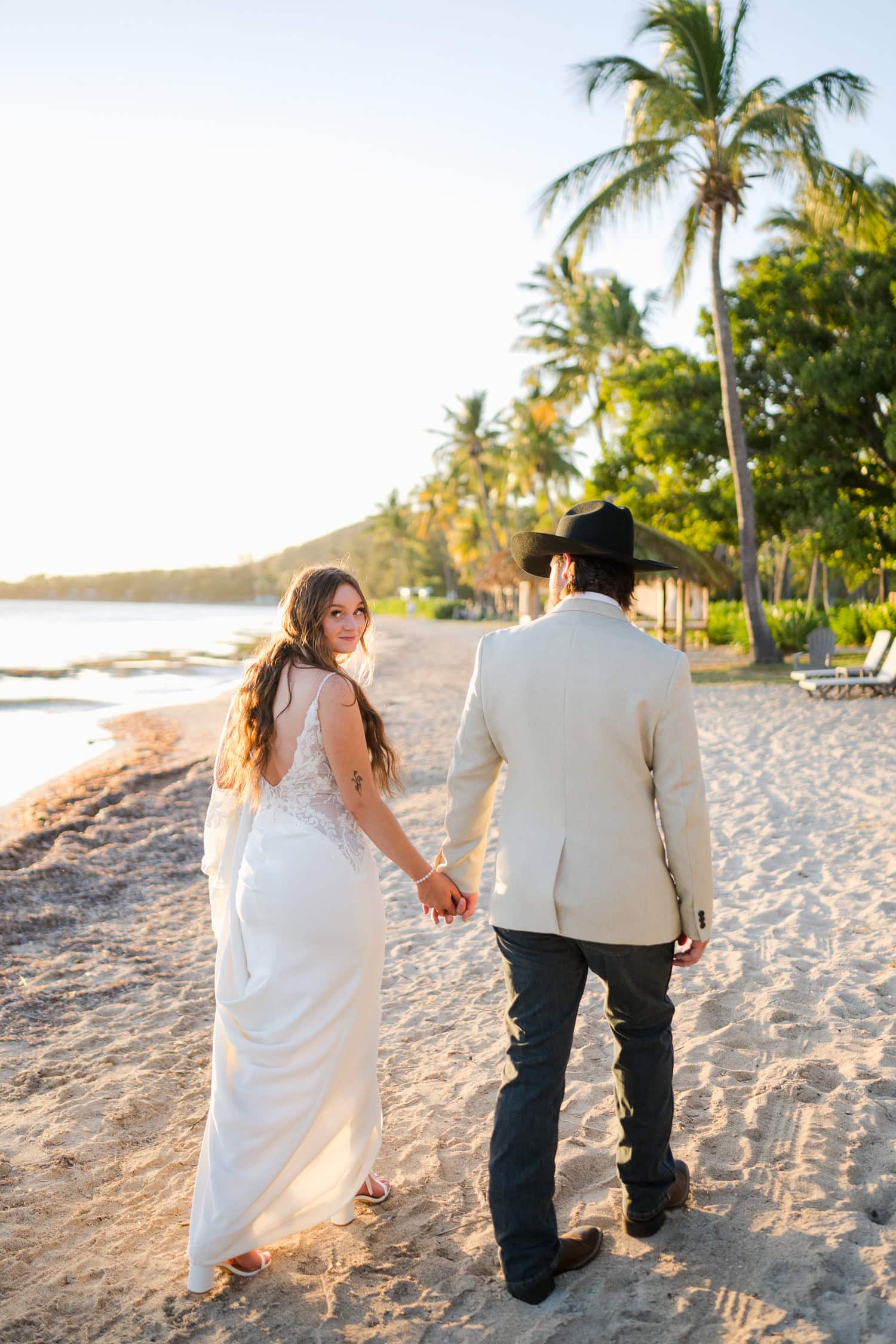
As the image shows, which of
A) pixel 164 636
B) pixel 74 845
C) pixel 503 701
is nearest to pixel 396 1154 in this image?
pixel 503 701

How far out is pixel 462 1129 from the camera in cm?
329

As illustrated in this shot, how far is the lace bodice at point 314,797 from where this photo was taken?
2.52 meters

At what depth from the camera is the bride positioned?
2.46 meters

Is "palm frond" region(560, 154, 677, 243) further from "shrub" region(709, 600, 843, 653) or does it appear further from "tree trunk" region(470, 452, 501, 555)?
"tree trunk" region(470, 452, 501, 555)

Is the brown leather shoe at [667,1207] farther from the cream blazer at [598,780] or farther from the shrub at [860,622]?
the shrub at [860,622]

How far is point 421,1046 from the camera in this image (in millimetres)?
3969

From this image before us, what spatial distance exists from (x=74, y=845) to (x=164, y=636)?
4967 centimetres

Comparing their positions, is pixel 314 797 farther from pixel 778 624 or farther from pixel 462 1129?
pixel 778 624

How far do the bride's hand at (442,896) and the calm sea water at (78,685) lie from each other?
2.73 feet

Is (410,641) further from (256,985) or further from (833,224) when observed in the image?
(256,985)

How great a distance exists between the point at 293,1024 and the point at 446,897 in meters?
0.50

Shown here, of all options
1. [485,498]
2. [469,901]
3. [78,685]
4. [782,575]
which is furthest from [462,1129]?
[485,498]

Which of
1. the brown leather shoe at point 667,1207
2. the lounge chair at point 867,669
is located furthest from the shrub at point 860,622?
the brown leather shoe at point 667,1207

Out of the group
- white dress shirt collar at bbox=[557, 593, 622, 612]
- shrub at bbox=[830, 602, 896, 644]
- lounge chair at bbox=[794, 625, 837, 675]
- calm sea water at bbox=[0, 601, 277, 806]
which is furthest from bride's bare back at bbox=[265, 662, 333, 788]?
shrub at bbox=[830, 602, 896, 644]
